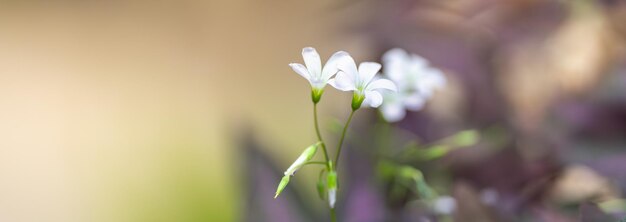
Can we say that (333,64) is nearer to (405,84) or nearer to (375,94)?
(375,94)

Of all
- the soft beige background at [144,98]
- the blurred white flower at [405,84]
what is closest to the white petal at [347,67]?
the blurred white flower at [405,84]

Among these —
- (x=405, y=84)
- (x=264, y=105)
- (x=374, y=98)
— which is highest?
(x=264, y=105)

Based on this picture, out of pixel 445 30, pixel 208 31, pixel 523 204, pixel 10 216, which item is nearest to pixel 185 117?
pixel 208 31

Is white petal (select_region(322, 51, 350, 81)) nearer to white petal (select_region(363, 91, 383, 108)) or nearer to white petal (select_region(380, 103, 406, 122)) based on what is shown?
white petal (select_region(363, 91, 383, 108))

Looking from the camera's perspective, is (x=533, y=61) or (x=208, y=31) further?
(x=208, y=31)

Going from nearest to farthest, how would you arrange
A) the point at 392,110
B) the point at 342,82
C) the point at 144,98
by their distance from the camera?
the point at 342,82 < the point at 392,110 < the point at 144,98

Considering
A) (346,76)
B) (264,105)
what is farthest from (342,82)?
(264,105)

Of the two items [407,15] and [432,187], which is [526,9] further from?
[432,187]
